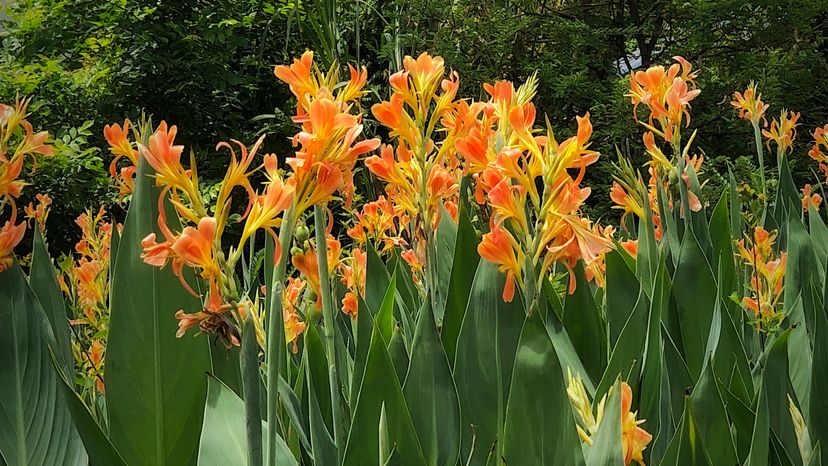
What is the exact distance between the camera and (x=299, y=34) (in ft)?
14.9

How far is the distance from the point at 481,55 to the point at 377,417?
140 inches

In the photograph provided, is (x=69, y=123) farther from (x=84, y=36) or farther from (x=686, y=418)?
(x=686, y=418)

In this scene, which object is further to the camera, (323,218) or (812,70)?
(812,70)

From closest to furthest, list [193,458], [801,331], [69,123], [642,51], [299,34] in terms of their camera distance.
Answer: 1. [193,458]
2. [801,331]
3. [69,123]
4. [642,51]
5. [299,34]

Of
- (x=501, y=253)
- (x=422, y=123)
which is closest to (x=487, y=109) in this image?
(x=422, y=123)

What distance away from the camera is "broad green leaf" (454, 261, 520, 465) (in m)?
0.66

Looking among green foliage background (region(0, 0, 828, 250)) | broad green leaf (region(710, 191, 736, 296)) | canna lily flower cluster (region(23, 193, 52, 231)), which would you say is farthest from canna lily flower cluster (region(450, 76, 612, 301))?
green foliage background (region(0, 0, 828, 250))

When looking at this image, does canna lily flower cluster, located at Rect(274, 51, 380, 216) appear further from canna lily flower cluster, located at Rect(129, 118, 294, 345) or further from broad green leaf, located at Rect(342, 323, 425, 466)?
broad green leaf, located at Rect(342, 323, 425, 466)

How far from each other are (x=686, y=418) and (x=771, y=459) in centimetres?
22

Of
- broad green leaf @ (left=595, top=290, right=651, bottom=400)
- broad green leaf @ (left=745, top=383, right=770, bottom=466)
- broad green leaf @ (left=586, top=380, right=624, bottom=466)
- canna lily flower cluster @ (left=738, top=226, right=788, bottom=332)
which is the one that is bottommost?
canna lily flower cluster @ (left=738, top=226, right=788, bottom=332)

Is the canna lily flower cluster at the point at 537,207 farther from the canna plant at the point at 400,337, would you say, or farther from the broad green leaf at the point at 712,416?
the broad green leaf at the point at 712,416

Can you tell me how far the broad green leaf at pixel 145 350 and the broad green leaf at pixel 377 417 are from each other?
14 cm

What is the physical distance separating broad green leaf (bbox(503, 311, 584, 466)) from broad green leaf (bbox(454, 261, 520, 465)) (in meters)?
0.14

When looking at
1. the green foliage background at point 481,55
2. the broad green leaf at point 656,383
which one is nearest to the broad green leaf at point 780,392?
the broad green leaf at point 656,383
